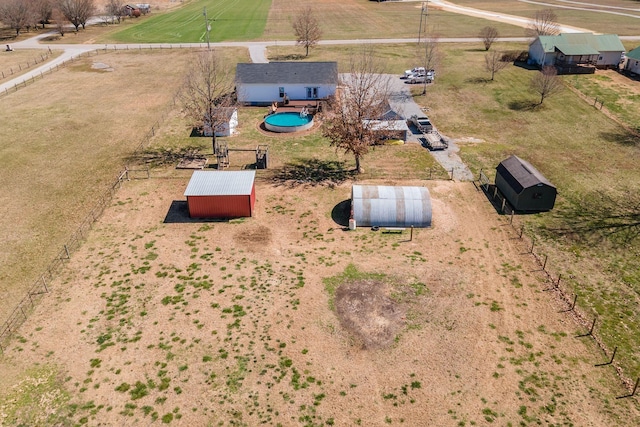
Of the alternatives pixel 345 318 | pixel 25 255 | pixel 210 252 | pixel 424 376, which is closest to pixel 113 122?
pixel 25 255

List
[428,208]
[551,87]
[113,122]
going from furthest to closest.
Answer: [551,87] < [113,122] < [428,208]

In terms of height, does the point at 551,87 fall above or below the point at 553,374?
above

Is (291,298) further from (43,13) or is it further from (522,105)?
(43,13)

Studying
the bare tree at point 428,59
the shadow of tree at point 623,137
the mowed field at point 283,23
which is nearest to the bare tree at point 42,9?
the mowed field at point 283,23

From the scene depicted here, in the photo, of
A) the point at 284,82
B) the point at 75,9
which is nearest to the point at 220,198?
the point at 284,82

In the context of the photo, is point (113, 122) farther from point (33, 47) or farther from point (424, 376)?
point (33, 47)
